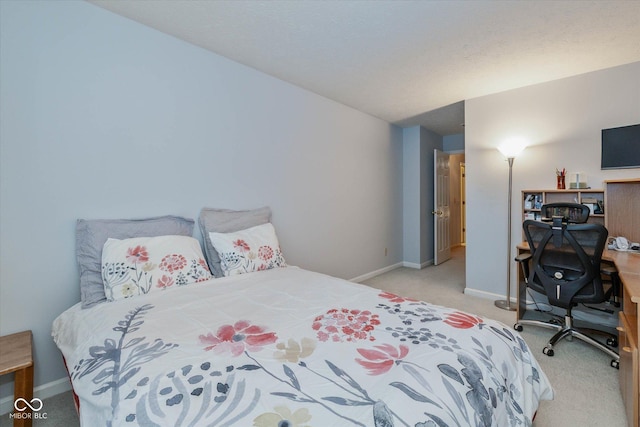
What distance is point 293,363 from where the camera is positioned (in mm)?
1019

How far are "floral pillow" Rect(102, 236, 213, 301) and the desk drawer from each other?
242cm

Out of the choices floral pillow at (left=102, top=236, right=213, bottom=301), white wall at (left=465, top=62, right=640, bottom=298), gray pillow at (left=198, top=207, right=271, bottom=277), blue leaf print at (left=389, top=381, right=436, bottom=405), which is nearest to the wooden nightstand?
floral pillow at (left=102, top=236, right=213, bottom=301)

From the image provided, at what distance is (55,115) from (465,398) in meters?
2.57

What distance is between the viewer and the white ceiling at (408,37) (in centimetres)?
191

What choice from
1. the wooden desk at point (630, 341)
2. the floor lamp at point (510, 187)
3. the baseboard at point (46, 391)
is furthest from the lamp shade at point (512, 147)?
the baseboard at point (46, 391)

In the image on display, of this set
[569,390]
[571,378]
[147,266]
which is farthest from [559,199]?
[147,266]

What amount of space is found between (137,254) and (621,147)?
4.14 m

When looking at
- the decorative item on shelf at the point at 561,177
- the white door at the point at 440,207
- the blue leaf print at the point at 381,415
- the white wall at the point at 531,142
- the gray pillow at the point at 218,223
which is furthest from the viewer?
the white door at the point at 440,207

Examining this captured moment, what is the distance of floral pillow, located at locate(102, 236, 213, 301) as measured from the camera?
5.62 feet

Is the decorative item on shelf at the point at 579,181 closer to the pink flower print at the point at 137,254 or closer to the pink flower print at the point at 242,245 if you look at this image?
the pink flower print at the point at 242,245

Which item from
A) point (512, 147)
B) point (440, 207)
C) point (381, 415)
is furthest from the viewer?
point (440, 207)

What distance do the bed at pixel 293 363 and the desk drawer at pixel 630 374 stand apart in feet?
1.46

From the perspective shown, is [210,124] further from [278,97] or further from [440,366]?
[440,366]

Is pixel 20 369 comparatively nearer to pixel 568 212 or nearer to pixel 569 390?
pixel 569 390
